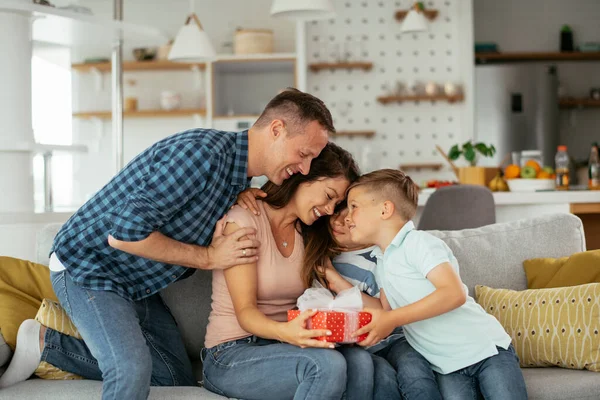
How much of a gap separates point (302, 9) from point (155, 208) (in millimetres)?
2617

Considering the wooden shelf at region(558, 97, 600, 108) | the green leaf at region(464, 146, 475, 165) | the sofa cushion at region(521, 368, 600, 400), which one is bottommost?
the sofa cushion at region(521, 368, 600, 400)

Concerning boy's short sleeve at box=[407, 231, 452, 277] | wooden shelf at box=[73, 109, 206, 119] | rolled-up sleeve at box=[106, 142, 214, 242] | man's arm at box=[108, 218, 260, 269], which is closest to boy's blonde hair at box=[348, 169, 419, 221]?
boy's short sleeve at box=[407, 231, 452, 277]

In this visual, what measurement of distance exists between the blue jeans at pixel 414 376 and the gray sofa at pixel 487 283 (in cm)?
31

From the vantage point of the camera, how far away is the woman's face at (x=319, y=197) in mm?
2262

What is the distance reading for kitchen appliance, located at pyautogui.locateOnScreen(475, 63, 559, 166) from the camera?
7730 millimetres

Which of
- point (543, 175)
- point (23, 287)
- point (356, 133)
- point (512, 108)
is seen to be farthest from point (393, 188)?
point (512, 108)

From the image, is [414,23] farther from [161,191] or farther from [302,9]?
[161,191]

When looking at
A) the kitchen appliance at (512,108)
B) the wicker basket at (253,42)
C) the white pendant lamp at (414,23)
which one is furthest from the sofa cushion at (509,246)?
the wicker basket at (253,42)

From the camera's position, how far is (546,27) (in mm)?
8594

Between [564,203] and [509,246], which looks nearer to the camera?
[509,246]

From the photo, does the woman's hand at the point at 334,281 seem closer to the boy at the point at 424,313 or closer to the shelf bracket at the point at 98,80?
the boy at the point at 424,313

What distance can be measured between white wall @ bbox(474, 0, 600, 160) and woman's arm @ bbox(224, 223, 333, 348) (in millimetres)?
7047

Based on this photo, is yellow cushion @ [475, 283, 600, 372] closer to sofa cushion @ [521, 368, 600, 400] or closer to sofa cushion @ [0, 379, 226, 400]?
sofa cushion @ [521, 368, 600, 400]

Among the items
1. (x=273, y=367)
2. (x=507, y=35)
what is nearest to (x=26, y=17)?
(x=273, y=367)
